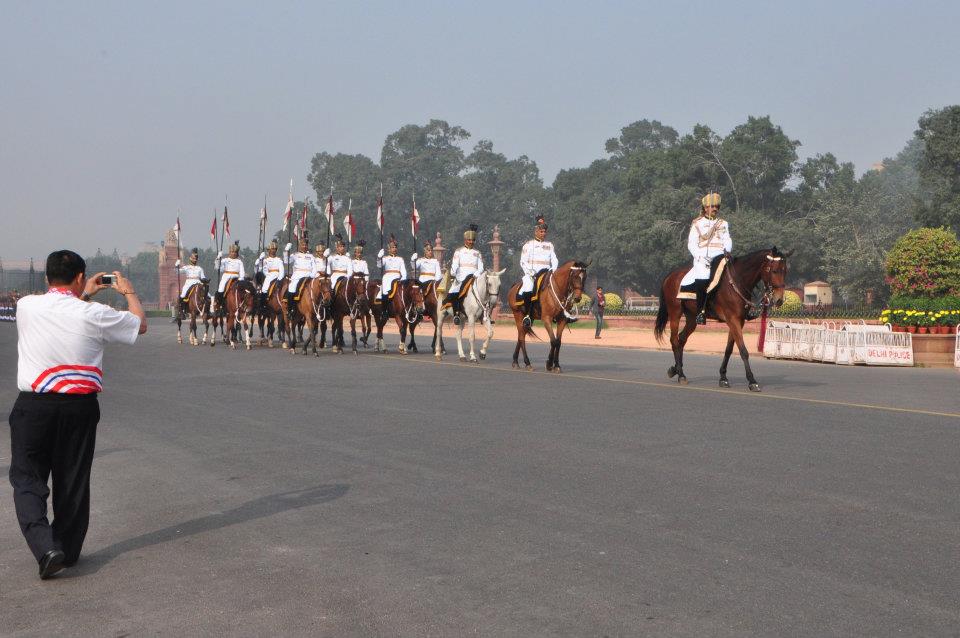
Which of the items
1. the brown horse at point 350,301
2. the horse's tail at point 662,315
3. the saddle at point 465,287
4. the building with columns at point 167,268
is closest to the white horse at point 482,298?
the saddle at point 465,287

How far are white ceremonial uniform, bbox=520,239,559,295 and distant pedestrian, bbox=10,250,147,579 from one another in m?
13.4

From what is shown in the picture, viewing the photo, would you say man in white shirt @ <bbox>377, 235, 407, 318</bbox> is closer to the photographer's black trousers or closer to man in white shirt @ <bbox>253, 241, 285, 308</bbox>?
man in white shirt @ <bbox>253, 241, 285, 308</bbox>

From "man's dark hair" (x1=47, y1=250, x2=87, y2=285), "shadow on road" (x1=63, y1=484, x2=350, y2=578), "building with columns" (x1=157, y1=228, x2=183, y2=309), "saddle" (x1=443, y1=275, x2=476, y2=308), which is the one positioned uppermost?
"building with columns" (x1=157, y1=228, x2=183, y2=309)

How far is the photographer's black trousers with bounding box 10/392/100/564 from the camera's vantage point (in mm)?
5480

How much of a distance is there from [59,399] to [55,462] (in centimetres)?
37

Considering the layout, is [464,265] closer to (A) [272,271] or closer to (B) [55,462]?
(A) [272,271]

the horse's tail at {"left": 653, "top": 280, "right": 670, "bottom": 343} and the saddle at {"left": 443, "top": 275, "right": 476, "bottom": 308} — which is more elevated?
the saddle at {"left": 443, "top": 275, "right": 476, "bottom": 308}

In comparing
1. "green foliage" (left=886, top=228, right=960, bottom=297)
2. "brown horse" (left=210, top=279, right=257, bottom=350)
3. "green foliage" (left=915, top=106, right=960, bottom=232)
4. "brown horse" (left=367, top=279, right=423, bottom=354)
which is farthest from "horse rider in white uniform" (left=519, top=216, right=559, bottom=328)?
"green foliage" (left=915, top=106, right=960, bottom=232)

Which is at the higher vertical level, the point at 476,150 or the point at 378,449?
the point at 476,150

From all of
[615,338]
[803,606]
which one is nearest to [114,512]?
[803,606]

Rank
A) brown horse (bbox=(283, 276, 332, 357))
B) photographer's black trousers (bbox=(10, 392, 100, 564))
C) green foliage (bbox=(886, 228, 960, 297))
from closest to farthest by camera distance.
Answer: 1. photographer's black trousers (bbox=(10, 392, 100, 564))
2. green foliage (bbox=(886, 228, 960, 297))
3. brown horse (bbox=(283, 276, 332, 357))

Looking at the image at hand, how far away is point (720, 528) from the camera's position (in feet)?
20.3

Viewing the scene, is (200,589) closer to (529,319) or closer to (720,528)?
(720,528)

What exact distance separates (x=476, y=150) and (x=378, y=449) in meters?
107
